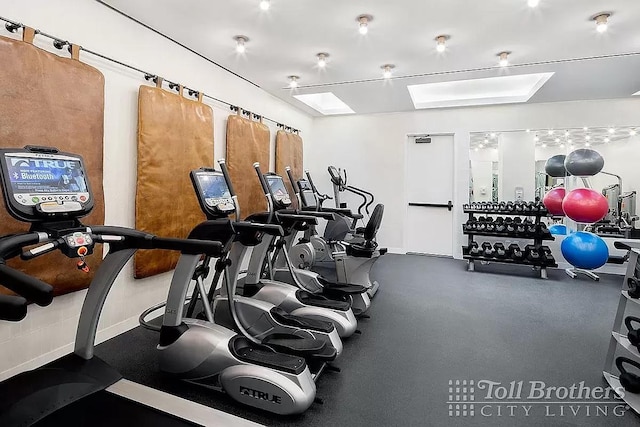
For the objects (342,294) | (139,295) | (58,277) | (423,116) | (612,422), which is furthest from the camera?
(423,116)

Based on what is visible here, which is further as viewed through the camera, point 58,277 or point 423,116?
point 423,116

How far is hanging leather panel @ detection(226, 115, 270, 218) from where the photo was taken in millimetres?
4535

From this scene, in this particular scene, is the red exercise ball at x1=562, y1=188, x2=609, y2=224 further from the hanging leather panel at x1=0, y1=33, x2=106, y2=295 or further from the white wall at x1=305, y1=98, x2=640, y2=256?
the hanging leather panel at x1=0, y1=33, x2=106, y2=295

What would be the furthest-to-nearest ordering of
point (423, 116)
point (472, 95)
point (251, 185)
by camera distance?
1. point (423, 116)
2. point (472, 95)
3. point (251, 185)

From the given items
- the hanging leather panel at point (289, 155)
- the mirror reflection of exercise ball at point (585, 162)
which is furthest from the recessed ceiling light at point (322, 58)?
the mirror reflection of exercise ball at point (585, 162)

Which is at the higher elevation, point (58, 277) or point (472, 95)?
point (472, 95)

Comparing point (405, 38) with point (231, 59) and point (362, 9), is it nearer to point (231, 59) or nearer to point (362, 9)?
point (362, 9)

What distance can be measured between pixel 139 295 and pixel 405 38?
375 cm

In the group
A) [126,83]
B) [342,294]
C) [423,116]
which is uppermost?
[423,116]

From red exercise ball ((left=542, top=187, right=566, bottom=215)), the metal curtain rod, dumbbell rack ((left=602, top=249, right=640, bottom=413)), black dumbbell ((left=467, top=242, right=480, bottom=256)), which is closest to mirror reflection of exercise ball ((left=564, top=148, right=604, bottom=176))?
red exercise ball ((left=542, top=187, right=566, bottom=215))

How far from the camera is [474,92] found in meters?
6.20

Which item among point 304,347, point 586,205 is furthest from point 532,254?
point 304,347

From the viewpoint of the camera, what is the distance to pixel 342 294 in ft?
11.9

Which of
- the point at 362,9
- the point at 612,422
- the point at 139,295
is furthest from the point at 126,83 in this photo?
the point at 612,422
